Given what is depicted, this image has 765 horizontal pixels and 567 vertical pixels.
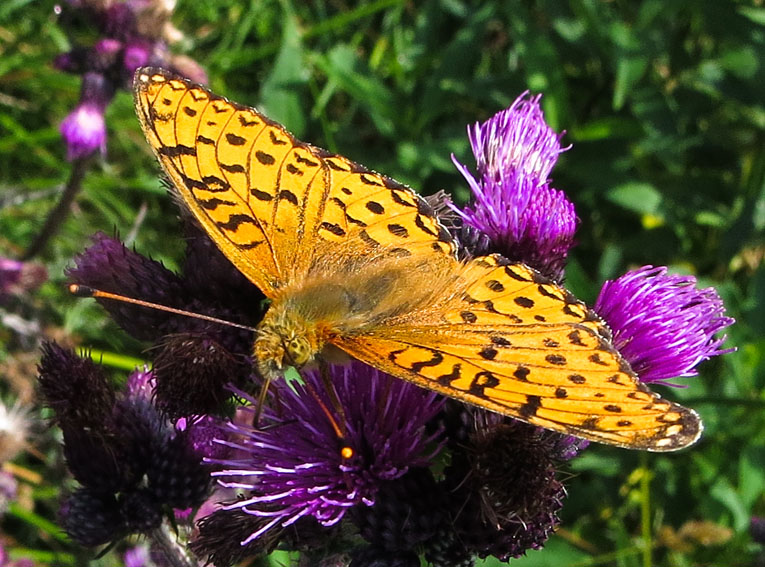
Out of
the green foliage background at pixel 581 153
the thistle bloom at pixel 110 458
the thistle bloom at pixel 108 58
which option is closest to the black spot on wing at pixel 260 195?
the thistle bloom at pixel 110 458

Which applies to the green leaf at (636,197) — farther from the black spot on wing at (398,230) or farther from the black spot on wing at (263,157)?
the black spot on wing at (263,157)

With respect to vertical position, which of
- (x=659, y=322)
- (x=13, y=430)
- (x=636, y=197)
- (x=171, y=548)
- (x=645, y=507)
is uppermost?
(x=659, y=322)

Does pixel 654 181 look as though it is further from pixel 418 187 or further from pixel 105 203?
pixel 105 203

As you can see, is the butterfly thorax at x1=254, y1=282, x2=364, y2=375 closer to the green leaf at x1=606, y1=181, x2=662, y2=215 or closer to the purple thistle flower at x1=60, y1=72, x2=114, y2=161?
the purple thistle flower at x1=60, y1=72, x2=114, y2=161

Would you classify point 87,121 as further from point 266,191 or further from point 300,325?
point 300,325

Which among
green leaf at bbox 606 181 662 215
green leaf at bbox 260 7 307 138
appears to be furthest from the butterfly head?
green leaf at bbox 260 7 307 138

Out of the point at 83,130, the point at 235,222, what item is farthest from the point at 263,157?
the point at 83,130

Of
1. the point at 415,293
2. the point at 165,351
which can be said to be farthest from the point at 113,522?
the point at 415,293
